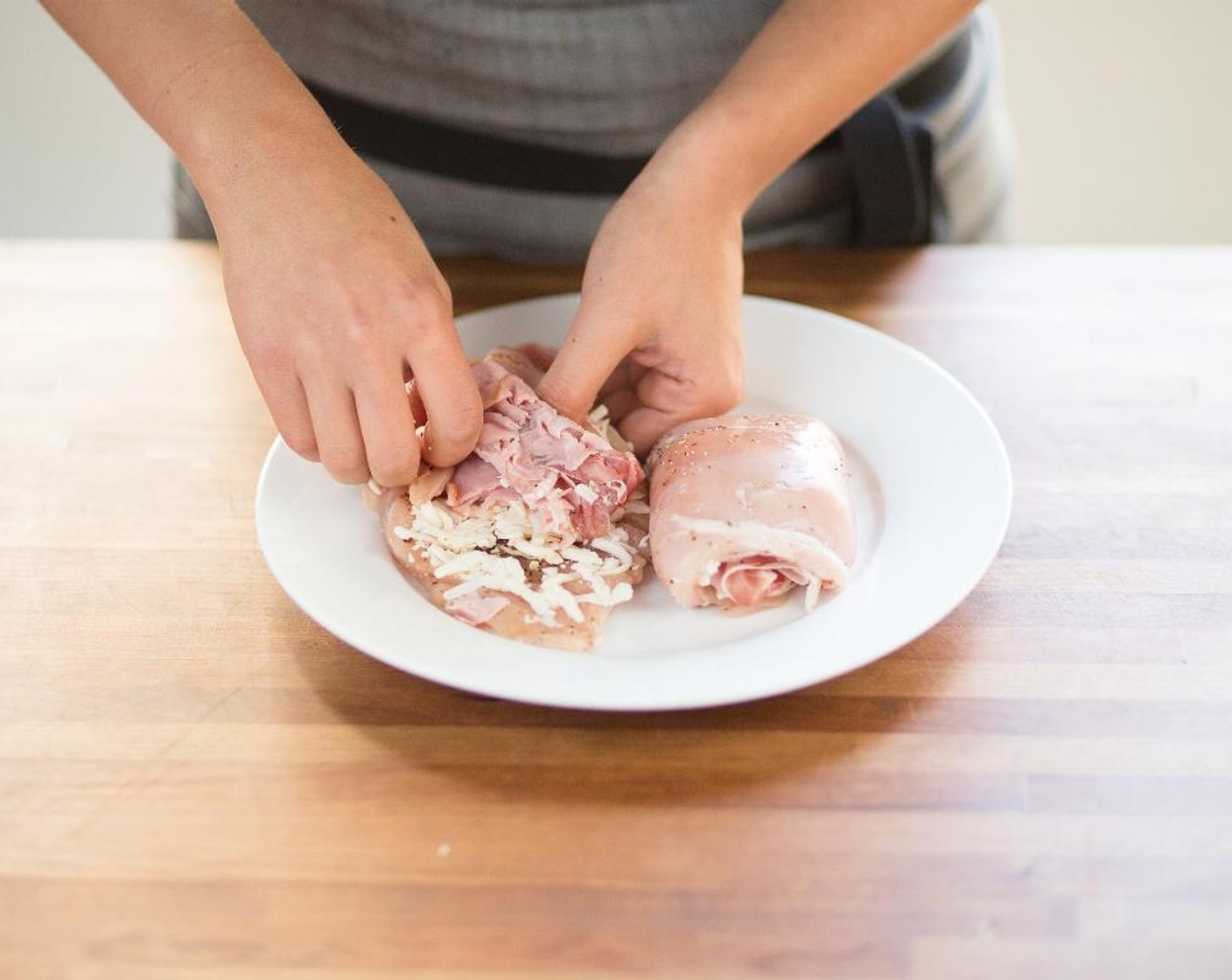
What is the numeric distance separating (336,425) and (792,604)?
411 mm

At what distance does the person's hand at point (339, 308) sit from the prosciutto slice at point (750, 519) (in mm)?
198

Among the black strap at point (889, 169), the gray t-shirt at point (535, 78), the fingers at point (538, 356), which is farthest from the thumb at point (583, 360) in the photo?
the black strap at point (889, 169)

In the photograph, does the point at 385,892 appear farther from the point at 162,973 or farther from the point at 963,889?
the point at 963,889

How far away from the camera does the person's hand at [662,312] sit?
1180mm

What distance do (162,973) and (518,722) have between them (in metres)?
0.31

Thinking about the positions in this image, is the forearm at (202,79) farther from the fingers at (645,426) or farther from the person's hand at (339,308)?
the fingers at (645,426)

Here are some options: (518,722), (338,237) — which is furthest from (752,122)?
(518,722)

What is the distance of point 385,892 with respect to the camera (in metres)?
0.87

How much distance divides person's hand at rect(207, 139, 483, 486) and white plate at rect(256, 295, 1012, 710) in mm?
93

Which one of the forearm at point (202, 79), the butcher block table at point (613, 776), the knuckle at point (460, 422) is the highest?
the forearm at point (202, 79)

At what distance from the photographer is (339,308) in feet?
3.43

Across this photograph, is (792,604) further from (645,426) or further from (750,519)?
(645,426)

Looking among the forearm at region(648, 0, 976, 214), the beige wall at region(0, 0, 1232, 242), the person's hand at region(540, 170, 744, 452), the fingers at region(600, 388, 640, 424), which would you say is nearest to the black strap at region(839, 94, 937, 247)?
the forearm at region(648, 0, 976, 214)

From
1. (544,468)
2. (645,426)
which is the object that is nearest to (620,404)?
(645,426)
